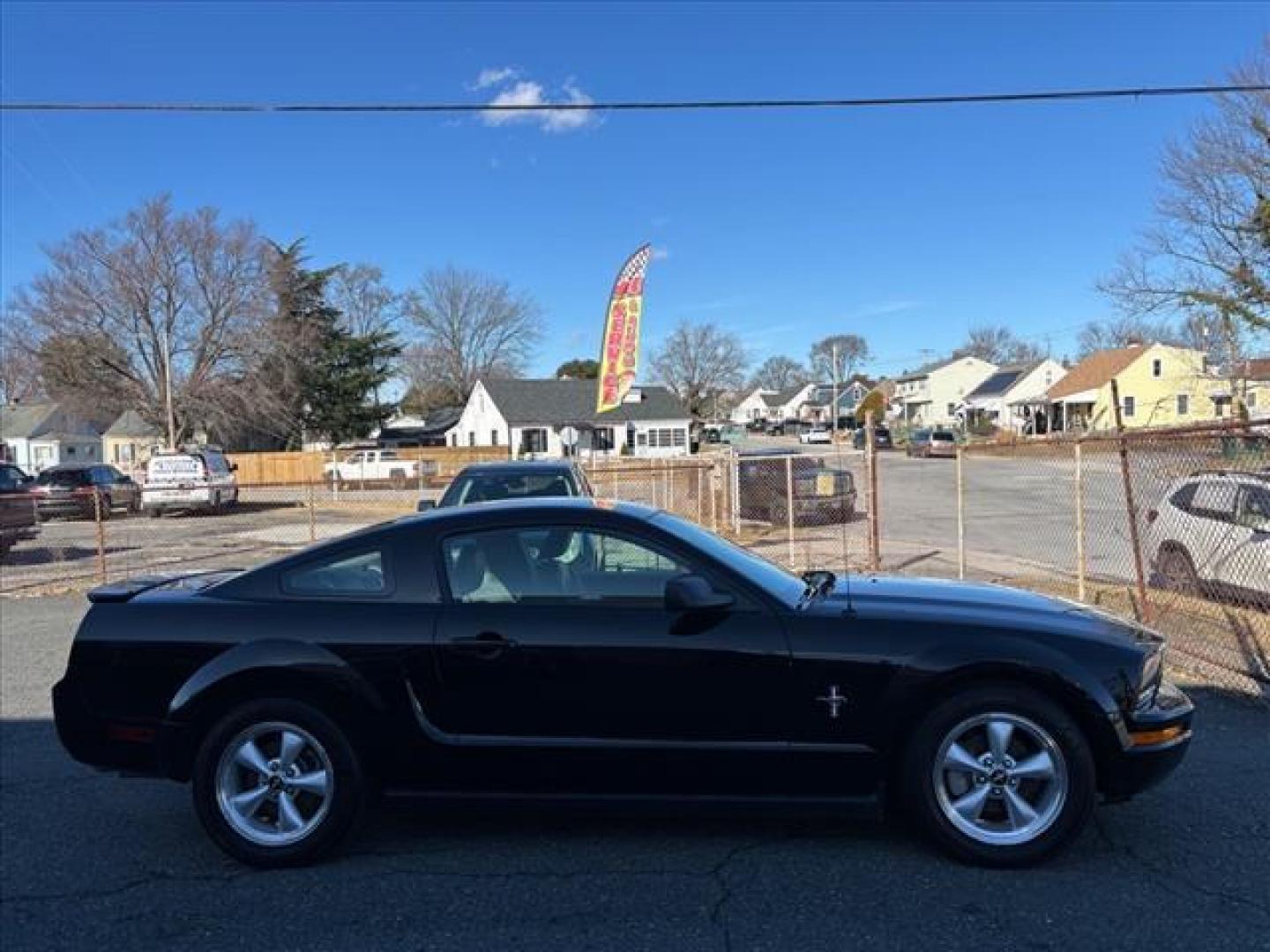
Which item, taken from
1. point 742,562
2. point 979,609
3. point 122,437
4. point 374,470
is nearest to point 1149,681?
point 979,609

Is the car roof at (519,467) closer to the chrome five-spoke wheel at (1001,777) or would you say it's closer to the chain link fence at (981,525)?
the chain link fence at (981,525)

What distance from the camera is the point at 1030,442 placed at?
8.43m

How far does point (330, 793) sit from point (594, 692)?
1160mm

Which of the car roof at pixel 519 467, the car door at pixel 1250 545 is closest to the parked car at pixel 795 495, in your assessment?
the car roof at pixel 519 467

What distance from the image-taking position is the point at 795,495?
19.3 m

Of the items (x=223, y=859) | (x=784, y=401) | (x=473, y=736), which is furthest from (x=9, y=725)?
(x=784, y=401)

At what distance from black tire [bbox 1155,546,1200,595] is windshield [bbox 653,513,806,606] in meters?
6.54

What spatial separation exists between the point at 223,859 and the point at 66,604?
955 centimetres

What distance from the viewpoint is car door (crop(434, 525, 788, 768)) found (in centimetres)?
394

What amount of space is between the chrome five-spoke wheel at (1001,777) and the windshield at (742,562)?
87 centimetres

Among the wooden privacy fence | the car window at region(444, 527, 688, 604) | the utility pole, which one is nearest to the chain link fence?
the car window at region(444, 527, 688, 604)

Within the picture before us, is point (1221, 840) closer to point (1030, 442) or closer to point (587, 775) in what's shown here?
point (587, 775)

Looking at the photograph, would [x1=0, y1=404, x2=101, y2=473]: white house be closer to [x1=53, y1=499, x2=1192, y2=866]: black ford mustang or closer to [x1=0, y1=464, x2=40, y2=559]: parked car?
[x1=0, y1=464, x2=40, y2=559]: parked car

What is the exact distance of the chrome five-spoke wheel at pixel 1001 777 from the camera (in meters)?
3.86
